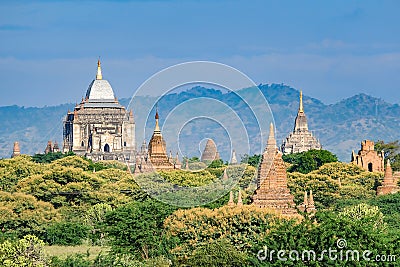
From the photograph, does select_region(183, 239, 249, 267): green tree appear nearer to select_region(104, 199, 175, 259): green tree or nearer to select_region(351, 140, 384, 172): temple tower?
select_region(104, 199, 175, 259): green tree

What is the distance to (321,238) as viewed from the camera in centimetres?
4247

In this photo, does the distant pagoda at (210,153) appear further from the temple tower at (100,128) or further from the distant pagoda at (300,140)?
the distant pagoda at (300,140)

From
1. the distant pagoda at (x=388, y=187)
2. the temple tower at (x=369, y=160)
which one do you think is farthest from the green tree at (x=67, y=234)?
the temple tower at (x=369, y=160)

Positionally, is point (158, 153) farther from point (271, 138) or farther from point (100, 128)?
point (100, 128)

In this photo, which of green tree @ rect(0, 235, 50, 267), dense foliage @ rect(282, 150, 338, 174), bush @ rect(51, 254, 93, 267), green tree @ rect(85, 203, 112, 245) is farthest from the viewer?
dense foliage @ rect(282, 150, 338, 174)

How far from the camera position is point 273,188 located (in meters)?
65.8

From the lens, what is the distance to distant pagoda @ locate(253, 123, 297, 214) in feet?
211

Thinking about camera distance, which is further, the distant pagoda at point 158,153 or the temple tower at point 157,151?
the temple tower at point 157,151

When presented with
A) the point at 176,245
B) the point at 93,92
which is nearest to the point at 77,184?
the point at 176,245

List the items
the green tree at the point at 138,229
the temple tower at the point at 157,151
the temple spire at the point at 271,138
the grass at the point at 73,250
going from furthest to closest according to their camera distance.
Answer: the temple tower at the point at 157,151 → the temple spire at the point at 271,138 → the grass at the point at 73,250 → the green tree at the point at 138,229

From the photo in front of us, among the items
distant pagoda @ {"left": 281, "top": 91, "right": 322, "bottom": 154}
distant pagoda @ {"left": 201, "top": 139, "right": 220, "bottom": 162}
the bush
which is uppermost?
distant pagoda @ {"left": 281, "top": 91, "right": 322, "bottom": 154}

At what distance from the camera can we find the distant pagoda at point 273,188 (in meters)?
64.2

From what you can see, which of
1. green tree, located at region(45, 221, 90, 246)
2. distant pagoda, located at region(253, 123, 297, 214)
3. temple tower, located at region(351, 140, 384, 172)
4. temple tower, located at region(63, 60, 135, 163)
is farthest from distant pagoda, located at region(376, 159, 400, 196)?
temple tower, located at region(63, 60, 135, 163)

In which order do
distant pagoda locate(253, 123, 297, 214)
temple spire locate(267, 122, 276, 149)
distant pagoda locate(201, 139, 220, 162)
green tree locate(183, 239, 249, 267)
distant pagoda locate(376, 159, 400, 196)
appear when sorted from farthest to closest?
distant pagoda locate(376, 159, 400, 196), distant pagoda locate(201, 139, 220, 162), temple spire locate(267, 122, 276, 149), distant pagoda locate(253, 123, 297, 214), green tree locate(183, 239, 249, 267)
